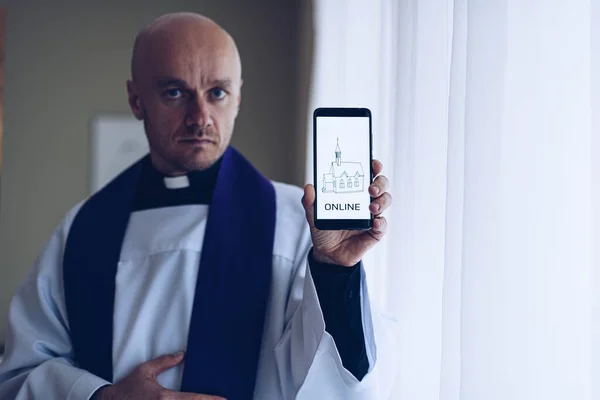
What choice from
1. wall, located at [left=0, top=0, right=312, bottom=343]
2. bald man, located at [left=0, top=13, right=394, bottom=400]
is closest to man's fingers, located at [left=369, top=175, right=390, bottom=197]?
bald man, located at [left=0, top=13, right=394, bottom=400]

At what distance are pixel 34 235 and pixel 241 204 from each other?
248 centimetres

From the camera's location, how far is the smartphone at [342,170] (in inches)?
37.7

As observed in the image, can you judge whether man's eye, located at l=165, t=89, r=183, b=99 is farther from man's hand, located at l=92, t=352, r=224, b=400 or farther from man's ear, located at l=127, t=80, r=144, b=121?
man's hand, located at l=92, t=352, r=224, b=400

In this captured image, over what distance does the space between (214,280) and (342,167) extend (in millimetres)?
459

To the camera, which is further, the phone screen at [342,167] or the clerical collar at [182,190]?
the clerical collar at [182,190]

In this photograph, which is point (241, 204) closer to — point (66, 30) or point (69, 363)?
point (69, 363)

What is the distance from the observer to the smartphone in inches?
37.7

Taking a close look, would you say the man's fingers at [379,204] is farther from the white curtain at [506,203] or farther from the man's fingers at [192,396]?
the man's fingers at [192,396]

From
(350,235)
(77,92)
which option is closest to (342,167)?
(350,235)

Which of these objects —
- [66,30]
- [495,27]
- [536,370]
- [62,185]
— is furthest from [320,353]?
[66,30]

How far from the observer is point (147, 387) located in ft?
3.88

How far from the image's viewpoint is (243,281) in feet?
4.29

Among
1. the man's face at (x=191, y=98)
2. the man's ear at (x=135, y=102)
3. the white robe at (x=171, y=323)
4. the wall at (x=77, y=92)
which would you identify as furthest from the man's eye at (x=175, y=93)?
the wall at (x=77, y=92)

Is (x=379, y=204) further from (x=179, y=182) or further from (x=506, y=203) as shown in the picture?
(x=179, y=182)
